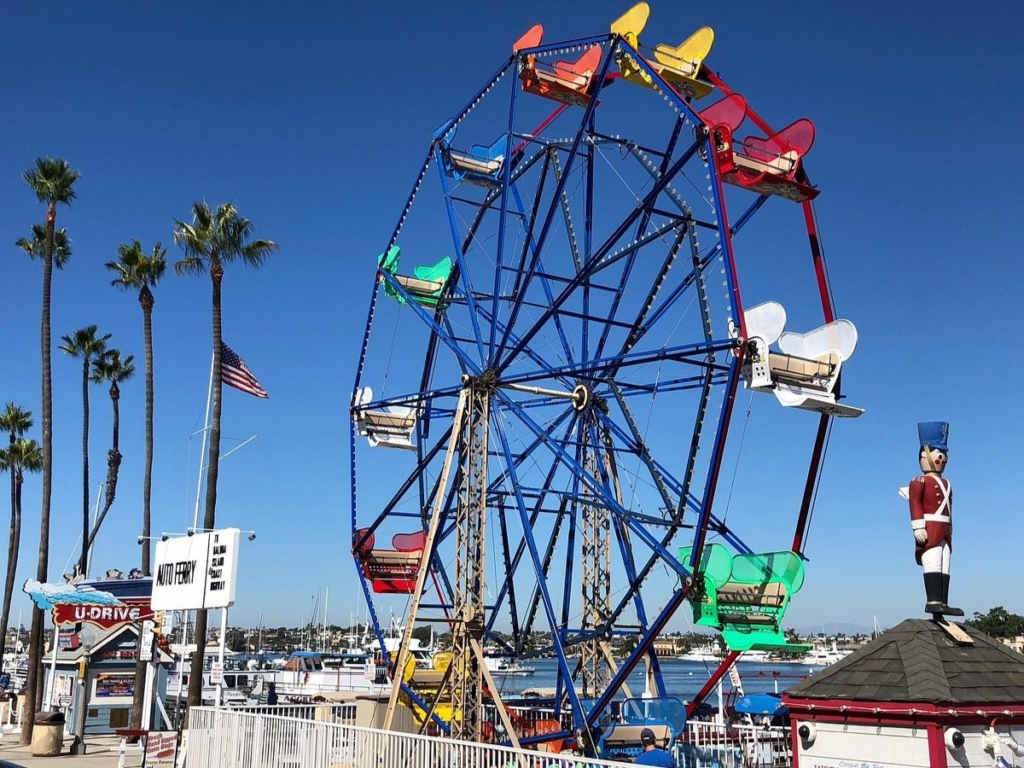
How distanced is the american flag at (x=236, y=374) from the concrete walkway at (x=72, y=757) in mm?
9447

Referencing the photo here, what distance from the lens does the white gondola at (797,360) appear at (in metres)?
15.6

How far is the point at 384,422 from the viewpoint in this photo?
24406 mm

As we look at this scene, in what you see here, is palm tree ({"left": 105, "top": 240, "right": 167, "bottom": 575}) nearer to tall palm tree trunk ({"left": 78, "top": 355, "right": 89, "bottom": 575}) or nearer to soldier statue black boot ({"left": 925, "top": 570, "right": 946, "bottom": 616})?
tall palm tree trunk ({"left": 78, "top": 355, "right": 89, "bottom": 575})

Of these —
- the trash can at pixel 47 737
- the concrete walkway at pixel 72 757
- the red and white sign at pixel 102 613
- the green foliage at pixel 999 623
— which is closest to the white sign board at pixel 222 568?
the concrete walkway at pixel 72 757

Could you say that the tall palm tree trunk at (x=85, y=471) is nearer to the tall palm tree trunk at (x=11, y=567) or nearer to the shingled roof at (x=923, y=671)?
the tall palm tree trunk at (x=11, y=567)

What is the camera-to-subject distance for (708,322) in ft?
67.5

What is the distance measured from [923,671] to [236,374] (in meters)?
21.8

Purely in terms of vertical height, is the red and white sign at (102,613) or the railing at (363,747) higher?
the red and white sign at (102,613)

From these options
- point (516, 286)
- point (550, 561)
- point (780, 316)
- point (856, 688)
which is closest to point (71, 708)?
point (550, 561)

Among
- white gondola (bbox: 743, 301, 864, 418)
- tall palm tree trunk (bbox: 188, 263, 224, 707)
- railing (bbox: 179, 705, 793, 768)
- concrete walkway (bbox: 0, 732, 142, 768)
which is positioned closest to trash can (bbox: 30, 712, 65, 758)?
concrete walkway (bbox: 0, 732, 142, 768)

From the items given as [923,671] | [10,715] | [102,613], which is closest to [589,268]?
[923,671]

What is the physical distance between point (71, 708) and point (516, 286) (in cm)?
2143

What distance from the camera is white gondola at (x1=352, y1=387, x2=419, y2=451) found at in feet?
79.6

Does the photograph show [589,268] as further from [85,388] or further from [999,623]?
[999,623]
